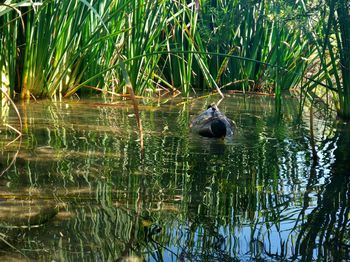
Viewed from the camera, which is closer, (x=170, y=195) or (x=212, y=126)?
(x=170, y=195)

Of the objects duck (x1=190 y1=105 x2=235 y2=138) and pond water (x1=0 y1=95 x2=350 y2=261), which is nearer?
pond water (x1=0 y1=95 x2=350 y2=261)

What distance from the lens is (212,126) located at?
11.4 feet

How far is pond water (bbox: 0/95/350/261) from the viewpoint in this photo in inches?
61.6

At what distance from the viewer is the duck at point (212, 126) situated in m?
3.44

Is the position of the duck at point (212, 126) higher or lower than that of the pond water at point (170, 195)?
higher

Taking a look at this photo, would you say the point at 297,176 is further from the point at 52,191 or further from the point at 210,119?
the point at 210,119

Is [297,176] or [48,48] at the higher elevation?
[48,48]

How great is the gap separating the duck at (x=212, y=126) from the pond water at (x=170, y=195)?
0.26 ft

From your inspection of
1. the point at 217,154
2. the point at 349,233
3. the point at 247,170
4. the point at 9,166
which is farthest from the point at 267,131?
the point at 349,233

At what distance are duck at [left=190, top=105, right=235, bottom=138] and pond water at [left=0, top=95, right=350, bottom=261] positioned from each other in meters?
0.08

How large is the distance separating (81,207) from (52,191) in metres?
0.21

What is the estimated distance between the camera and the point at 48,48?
4648 millimetres

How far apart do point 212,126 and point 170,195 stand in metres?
1.45

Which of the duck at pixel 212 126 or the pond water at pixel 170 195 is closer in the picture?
the pond water at pixel 170 195
